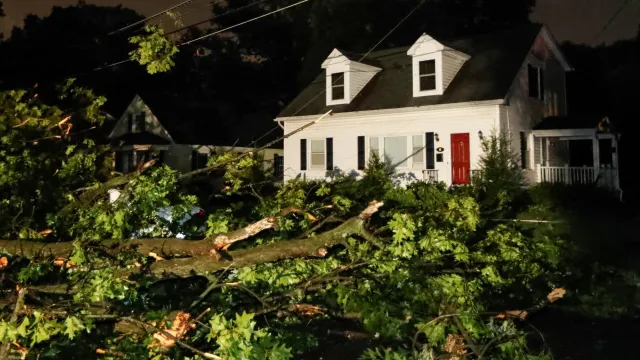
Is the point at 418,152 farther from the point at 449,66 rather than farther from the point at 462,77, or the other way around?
the point at 449,66

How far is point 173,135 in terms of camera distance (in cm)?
2958

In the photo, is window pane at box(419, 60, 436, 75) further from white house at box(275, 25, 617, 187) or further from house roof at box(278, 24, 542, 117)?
house roof at box(278, 24, 542, 117)

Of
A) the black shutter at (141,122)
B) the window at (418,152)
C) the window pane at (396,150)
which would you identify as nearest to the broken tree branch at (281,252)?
the window at (418,152)

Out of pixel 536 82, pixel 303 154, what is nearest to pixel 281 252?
pixel 303 154

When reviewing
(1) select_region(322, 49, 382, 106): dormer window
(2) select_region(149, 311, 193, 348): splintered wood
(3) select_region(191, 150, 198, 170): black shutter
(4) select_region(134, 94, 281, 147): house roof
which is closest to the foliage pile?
(2) select_region(149, 311, 193, 348): splintered wood

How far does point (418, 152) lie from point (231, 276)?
14.8 meters

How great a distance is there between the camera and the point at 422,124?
19859mm

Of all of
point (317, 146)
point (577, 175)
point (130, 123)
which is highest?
point (130, 123)

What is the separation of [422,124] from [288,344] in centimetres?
1583

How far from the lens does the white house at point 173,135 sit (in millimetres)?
29312

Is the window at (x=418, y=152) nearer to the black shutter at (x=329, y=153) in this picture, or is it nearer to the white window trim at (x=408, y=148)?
the white window trim at (x=408, y=148)

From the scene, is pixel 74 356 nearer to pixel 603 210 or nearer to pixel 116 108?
pixel 603 210

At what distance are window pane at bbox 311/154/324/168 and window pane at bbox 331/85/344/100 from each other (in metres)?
2.39

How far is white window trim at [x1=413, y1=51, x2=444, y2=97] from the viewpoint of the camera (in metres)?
19.6
